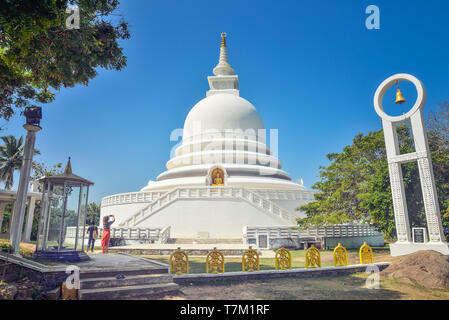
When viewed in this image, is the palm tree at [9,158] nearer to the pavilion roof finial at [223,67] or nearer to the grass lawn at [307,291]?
the pavilion roof finial at [223,67]

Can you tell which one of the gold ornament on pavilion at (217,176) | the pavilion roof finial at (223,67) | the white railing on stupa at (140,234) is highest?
the pavilion roof finial at (223,67)

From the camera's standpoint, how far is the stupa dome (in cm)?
3412

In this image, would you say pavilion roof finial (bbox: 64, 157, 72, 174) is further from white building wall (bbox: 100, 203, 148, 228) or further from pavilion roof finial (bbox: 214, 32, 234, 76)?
pavilion roof finial (bbox: 214, 32, 234, 76)

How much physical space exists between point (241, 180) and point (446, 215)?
16569 millimetres

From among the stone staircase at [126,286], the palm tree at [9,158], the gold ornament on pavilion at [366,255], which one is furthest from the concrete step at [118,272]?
the palm tree at [9,158]

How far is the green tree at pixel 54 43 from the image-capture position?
6789 mm

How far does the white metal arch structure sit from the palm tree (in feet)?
108

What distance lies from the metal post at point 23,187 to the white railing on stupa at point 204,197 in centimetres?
1201

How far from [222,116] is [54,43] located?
86.8 feet

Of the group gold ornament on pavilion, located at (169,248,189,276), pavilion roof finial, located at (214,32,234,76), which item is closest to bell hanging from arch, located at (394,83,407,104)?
gold ornament on pavilion, located at (169,248,189,276)
